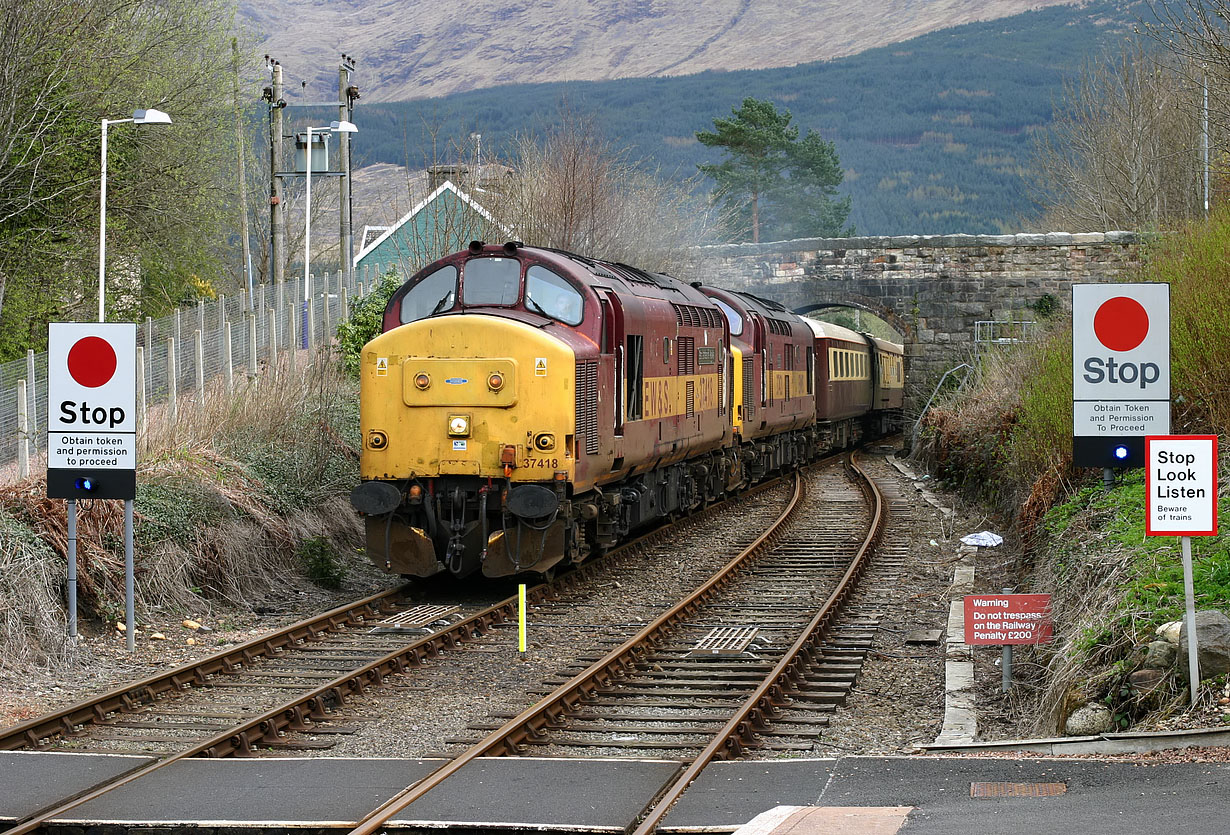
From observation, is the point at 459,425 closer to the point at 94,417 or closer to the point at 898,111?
the point at 94,417

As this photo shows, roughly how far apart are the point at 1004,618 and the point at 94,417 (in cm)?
739

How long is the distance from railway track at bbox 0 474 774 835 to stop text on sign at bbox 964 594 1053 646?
4.33 metres

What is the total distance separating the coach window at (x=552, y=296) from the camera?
14.6m

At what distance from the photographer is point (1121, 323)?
10680mm

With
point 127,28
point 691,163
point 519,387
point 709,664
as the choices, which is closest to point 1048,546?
point 709,664

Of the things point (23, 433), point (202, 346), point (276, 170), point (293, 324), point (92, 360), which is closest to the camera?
point (92, 360)

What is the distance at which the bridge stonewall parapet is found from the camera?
128ft

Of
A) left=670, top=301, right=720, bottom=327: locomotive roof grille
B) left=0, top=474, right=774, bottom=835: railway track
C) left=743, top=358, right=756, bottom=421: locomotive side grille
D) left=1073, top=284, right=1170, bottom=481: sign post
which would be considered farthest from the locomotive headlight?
left=743, top=358, right=756, bottom=421: locomotive side grille

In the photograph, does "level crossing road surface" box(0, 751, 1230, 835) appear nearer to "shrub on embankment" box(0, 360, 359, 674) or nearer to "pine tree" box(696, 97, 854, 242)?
"shrub on embankment" box(0, 360, 359, 674)

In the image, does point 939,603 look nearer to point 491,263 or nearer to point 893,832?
point 491,263

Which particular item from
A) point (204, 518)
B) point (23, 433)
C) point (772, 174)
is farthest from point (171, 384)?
point (772, 174)

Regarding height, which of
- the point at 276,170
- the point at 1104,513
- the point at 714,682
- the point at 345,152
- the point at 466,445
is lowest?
the point at 714,682

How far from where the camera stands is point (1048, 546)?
13.9 meters

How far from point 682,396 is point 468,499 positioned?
16.8ft
